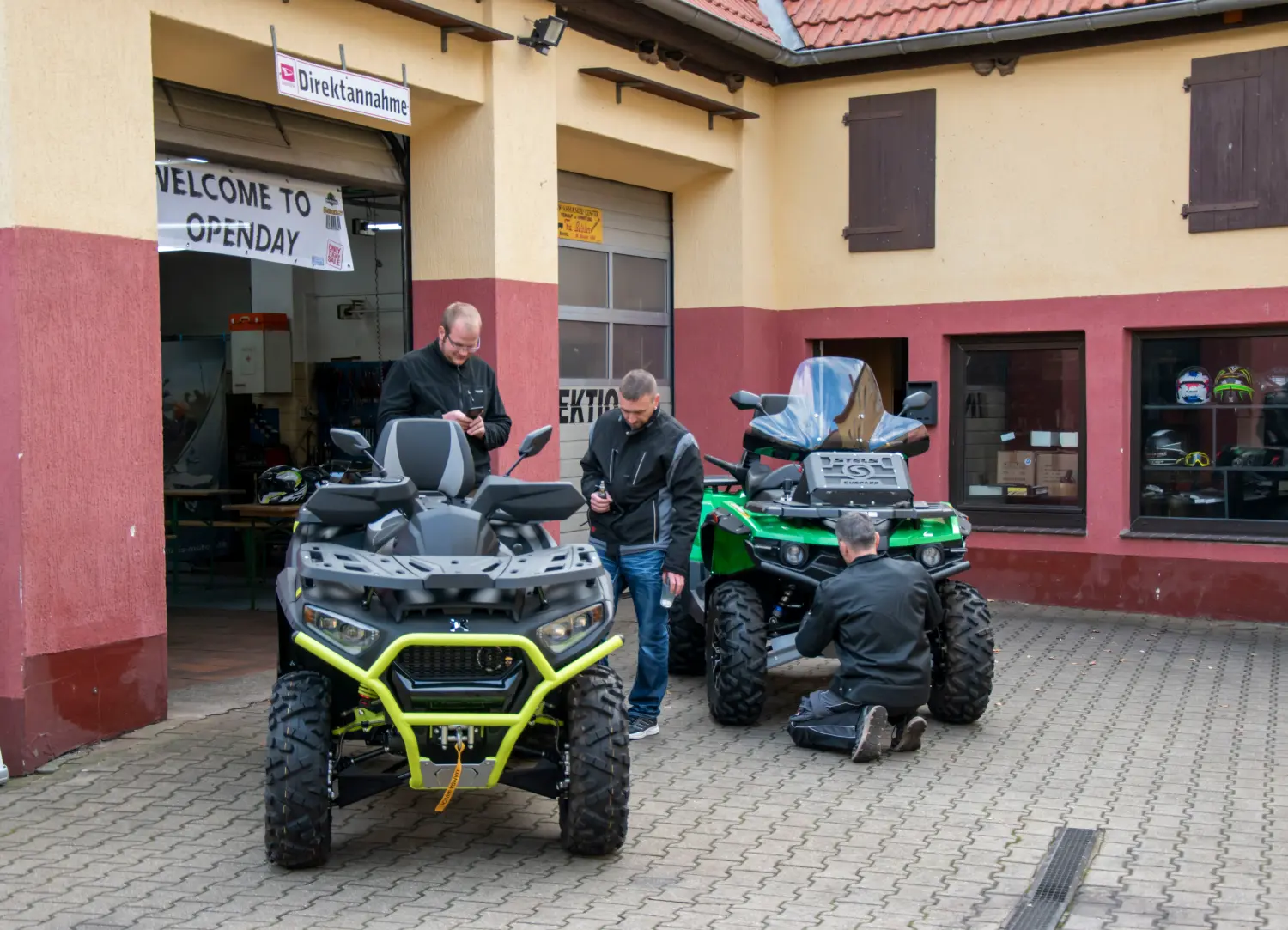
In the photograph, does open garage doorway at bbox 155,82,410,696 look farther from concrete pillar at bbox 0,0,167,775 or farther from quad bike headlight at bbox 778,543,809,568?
quad bike headlight at bbox 778,543,809,568

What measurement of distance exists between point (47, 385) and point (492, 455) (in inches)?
148

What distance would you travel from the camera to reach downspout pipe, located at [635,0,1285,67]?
1116cm

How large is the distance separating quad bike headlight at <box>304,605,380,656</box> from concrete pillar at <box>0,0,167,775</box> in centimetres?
228

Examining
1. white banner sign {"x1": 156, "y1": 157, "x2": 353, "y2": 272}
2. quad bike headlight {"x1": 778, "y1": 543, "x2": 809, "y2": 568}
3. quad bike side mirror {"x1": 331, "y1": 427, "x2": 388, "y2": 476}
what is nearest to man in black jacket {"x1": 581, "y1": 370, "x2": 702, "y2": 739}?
quad bike headlight {"x1": 778, "y1": 543, "x2": 809, "y2": 568}

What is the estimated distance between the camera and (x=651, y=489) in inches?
290

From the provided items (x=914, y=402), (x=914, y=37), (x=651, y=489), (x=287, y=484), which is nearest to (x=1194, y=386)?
(x=914, y=37)

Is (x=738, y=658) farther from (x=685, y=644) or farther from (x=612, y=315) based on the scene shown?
(x=612, y=315)

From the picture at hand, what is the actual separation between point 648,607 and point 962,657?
169 centimetres

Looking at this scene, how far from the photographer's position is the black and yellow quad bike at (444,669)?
5.14 meters

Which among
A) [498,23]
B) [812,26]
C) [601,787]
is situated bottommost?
[601,787]

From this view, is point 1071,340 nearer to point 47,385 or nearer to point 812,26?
point 812,26

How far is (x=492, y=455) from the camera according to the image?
10.1 metres

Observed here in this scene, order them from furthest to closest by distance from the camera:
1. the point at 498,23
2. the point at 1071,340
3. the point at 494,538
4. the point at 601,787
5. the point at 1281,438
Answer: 1. the point at 1071,340
2. the point at 1281,438
3. the point at 498,23
4. the point at 494,538
5. the point at 601,787

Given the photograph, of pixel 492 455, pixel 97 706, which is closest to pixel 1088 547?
pixel 492 455
